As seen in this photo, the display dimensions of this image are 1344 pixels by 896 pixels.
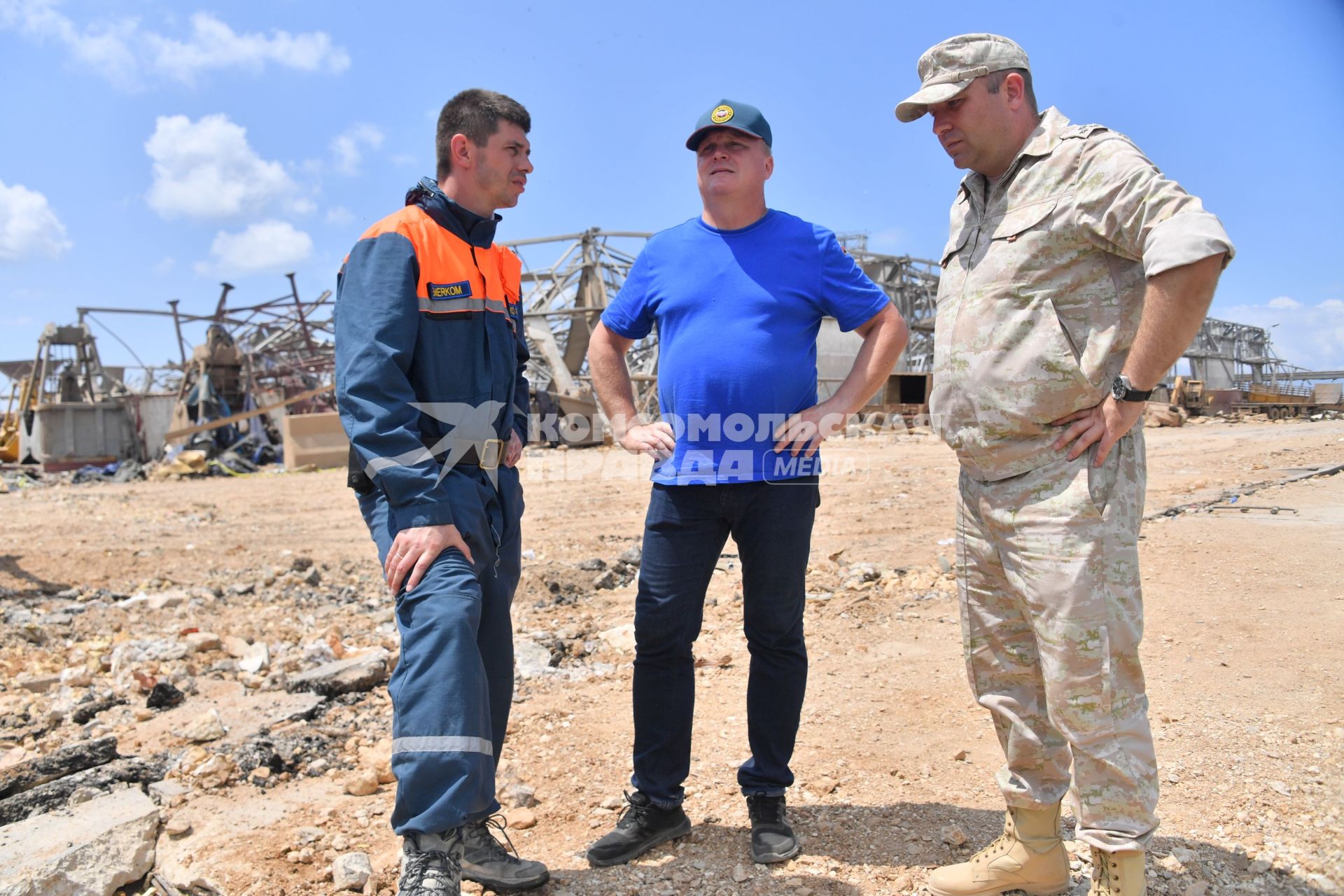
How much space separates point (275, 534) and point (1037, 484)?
29.1ft

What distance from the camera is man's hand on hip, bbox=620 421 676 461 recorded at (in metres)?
2.69

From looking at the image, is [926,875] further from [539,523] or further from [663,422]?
[539,523]

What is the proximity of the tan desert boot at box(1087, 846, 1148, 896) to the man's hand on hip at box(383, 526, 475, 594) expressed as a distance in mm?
1769

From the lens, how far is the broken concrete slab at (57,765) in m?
3.09

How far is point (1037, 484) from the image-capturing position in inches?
85.4

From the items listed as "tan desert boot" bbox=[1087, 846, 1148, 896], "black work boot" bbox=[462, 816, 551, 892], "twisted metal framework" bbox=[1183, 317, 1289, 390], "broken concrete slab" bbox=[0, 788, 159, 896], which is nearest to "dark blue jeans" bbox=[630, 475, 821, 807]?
"black work boot" bbox=[462, 816, 551, 892]

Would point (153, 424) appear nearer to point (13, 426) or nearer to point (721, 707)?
point (13, 426)

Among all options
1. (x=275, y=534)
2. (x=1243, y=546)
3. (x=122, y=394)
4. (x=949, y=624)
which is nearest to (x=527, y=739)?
(x=949, y=624)

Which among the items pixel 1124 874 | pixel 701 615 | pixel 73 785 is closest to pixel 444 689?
pixel 701 615

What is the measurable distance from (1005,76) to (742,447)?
3.93 feet

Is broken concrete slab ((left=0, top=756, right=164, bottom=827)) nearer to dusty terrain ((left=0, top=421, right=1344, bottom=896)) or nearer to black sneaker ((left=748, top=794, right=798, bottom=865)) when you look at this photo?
dusty terrain ((left=0, top=421, right=1344, bottom=896))

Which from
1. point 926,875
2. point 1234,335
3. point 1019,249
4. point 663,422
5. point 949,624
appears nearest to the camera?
point 1019,249

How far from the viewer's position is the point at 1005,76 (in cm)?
221

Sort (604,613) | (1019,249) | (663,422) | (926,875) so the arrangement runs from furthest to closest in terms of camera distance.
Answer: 1. (604,613)
2. (663,422)
3. (926,875)
4. (1019,249)
